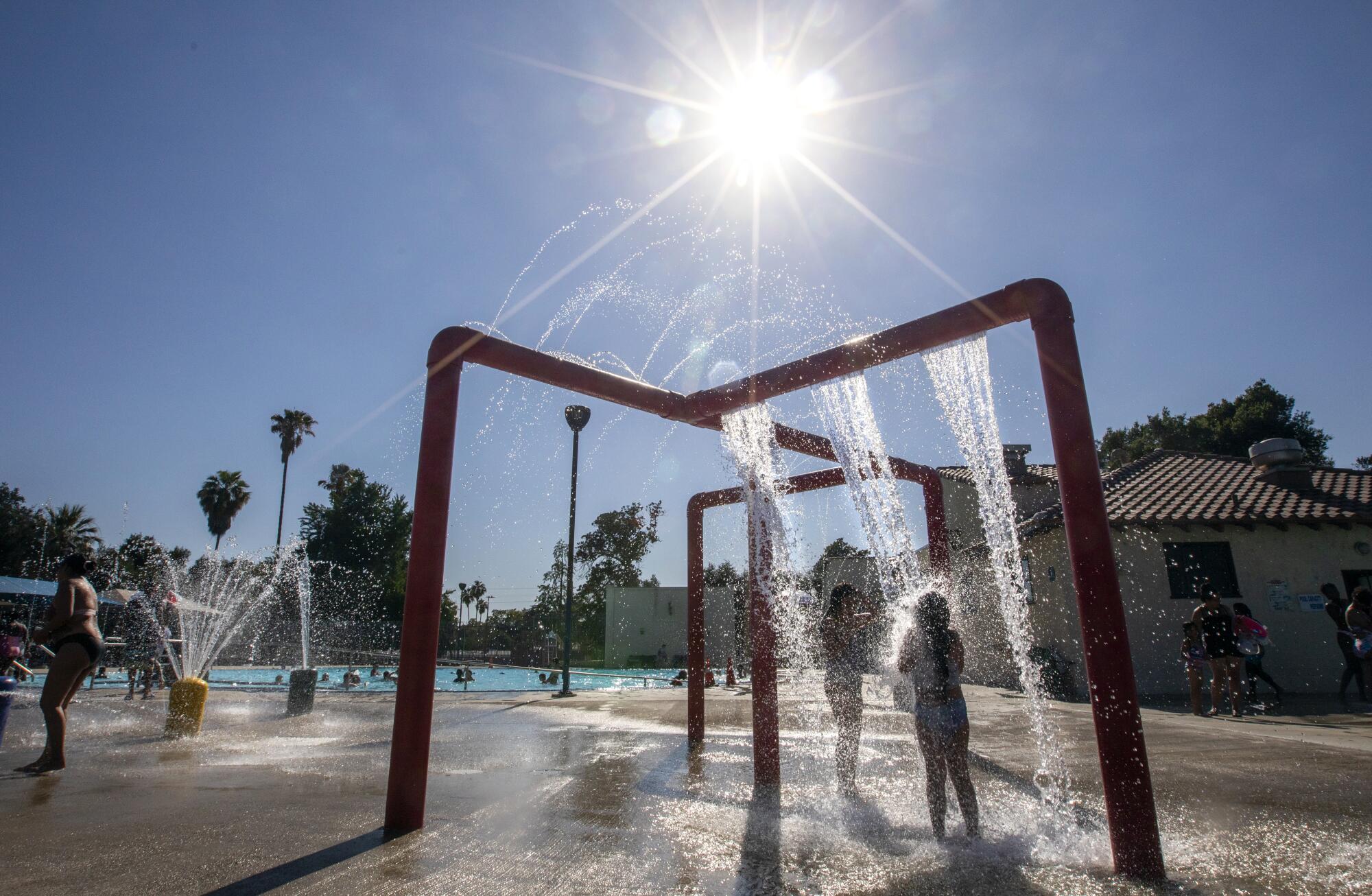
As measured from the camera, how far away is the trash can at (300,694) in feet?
38.0

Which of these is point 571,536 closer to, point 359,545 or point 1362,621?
point 1362,621

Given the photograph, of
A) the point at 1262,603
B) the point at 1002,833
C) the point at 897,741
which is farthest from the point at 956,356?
the point at 1262,603

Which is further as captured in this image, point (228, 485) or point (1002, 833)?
point (228, 485)

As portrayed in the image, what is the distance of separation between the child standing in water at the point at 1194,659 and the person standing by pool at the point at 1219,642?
22 cm

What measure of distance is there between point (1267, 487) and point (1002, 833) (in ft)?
56.4

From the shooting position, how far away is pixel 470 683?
1052 inches

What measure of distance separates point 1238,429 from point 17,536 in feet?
257

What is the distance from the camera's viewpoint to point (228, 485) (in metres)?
46.8

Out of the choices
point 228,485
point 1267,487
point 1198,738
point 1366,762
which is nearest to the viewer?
point 1366,762

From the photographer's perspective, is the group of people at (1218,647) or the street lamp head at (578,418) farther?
the street lamp head at (578,418)

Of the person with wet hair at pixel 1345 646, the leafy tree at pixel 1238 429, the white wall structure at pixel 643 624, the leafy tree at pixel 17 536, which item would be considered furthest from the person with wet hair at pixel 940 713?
the leafy tree at pixel 17 536

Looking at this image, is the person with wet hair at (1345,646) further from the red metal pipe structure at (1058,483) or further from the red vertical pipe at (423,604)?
the red vertical pipe at (423,604)

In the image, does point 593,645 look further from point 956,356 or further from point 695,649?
point 956,356

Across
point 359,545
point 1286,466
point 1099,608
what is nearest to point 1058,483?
point 1099,608
